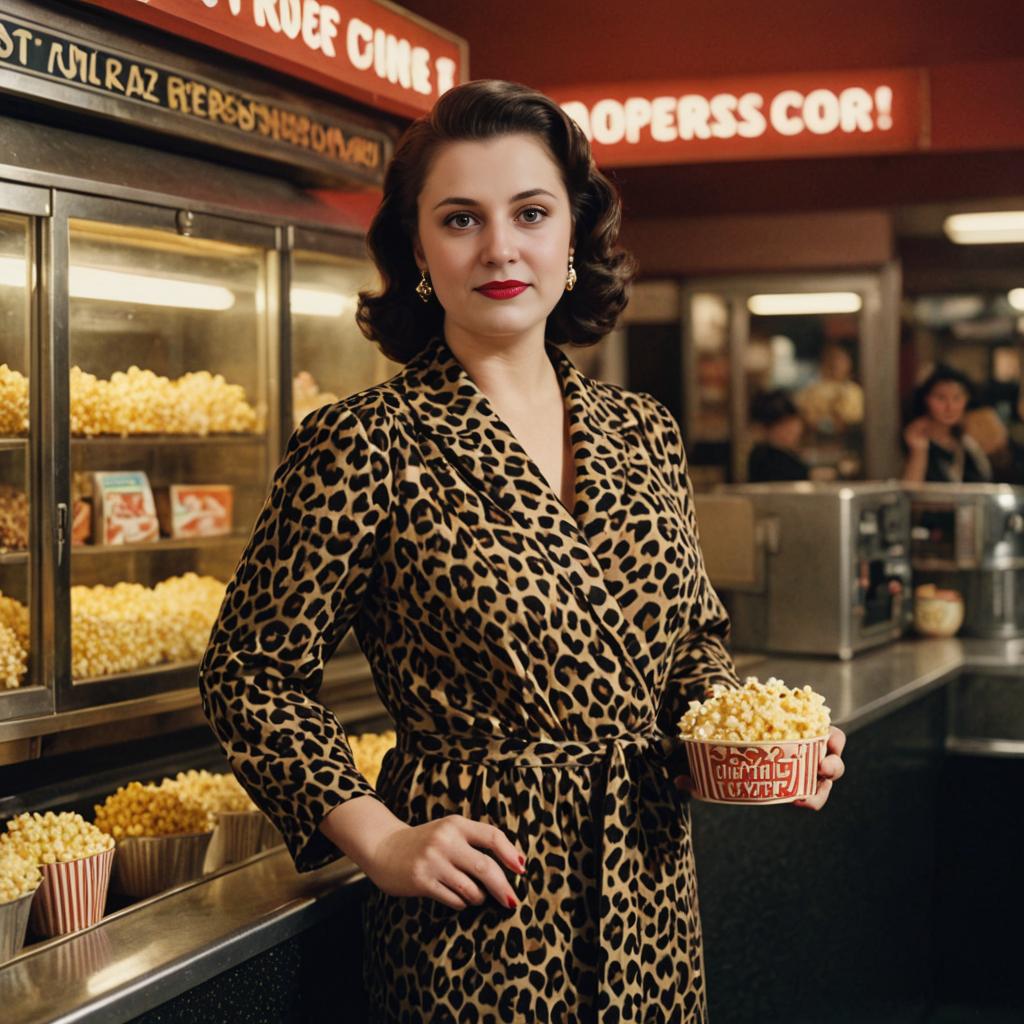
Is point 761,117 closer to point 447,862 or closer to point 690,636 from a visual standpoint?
point 690,636

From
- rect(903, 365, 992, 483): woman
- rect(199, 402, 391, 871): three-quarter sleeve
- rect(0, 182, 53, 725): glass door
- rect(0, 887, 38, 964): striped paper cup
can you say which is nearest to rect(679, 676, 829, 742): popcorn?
rect(199, 402, 391, 871): three-quarter sleeve

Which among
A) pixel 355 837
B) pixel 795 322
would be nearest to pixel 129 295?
pixel 355 837

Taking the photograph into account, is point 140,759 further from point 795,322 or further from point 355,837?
point 795,322

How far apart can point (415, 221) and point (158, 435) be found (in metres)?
1.79

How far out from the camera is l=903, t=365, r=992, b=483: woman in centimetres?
616

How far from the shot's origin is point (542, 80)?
21.0 feet

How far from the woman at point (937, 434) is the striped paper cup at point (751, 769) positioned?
182 inches

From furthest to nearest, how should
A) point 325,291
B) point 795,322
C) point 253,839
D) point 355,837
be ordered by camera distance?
point 795,322 < point 325,291 < point 253,839 < point 355,837

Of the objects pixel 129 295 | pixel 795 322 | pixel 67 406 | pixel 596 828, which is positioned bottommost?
pixel 596 828

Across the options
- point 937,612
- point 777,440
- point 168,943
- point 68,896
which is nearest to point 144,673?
point 68,896

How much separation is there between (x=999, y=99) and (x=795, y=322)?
4.24m

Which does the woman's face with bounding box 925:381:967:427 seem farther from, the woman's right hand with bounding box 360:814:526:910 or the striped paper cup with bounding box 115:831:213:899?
the woman's right hand with bounding box 360:814:526:910

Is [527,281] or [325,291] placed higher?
[325,291]

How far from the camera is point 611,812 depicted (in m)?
1.68
